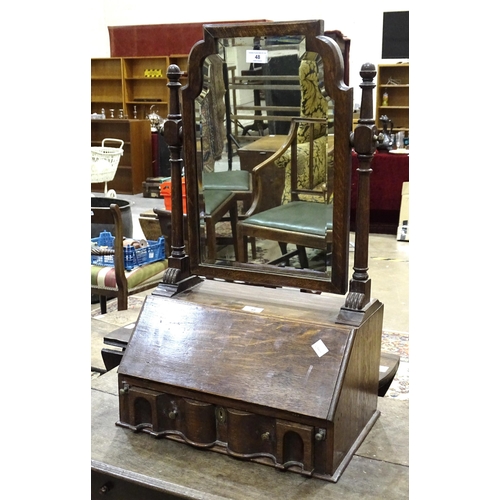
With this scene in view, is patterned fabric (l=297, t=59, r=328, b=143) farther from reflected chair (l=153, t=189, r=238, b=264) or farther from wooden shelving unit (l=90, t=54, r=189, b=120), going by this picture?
wooden shelving unit (l=90, t=54, r=189, b=120)

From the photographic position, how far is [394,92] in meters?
7.87

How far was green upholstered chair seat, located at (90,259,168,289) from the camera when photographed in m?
3.07

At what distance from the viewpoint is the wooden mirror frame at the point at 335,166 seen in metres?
1.12

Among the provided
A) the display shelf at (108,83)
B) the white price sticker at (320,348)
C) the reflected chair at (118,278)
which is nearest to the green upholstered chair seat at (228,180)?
the white price sticker at (320,348)

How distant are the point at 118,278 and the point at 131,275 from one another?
0.14 meters

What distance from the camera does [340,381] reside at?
104 cm

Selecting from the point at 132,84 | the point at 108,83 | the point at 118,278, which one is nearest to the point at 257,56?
the point at 118,278

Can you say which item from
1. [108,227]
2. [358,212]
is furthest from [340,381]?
[108,227]

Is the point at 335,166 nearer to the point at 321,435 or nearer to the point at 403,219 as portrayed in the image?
the point at 321,435

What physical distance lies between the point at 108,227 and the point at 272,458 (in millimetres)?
2777

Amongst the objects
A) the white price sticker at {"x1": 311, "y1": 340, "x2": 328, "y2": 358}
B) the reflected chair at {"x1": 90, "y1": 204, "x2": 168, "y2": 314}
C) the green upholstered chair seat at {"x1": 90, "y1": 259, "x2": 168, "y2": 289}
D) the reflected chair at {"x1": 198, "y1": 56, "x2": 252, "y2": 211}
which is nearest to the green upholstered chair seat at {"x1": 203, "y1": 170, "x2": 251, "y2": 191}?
the reflected chair at {"x1": 198, "y1": 56, "x2": 252, "y2": 211}

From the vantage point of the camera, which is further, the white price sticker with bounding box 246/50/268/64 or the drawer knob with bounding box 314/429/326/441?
the white price sticker with bounding box 246/50/268/64

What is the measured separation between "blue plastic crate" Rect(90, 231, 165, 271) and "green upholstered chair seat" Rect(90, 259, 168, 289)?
3cm

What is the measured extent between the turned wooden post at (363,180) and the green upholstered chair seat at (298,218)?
6 centimetres
